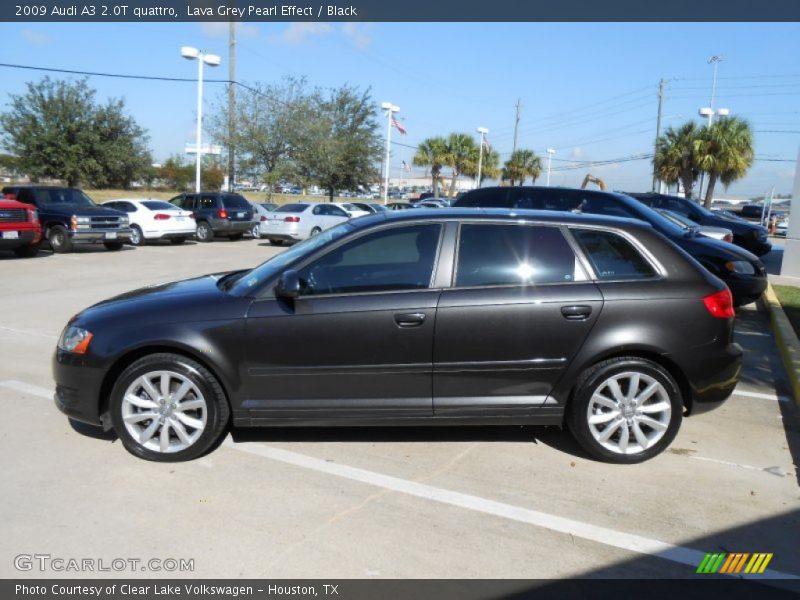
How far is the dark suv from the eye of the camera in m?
23.0

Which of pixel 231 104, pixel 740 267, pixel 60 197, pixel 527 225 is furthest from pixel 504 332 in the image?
pixel 231 104

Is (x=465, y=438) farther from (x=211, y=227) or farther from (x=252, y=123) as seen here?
(x=252, y=123)

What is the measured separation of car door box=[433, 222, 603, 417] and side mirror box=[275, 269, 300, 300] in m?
0.92

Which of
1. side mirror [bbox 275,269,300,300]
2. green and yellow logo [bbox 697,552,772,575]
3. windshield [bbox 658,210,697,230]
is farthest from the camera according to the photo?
windshield [bbox 658,210,697,230]

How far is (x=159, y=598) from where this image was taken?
121 inches

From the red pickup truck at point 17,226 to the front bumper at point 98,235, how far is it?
1.46 meters

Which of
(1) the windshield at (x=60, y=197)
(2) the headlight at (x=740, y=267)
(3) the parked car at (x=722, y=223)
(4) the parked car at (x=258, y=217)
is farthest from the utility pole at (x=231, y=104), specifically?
(2) the headlight at (x=740, y=267)

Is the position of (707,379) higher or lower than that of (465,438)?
higher

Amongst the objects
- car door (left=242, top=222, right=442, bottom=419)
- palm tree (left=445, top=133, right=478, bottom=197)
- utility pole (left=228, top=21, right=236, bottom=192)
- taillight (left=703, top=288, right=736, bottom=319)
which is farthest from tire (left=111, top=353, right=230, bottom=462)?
palm tree (left=445, top=133, right=478, bottom=197)

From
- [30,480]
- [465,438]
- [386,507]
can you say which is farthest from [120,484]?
[465,438]

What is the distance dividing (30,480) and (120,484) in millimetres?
566

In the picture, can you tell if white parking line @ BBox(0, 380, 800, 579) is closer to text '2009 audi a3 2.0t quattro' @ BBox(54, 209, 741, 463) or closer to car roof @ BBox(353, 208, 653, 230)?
text '2009 audi a3 2.0t quattro' @ BBox(54, 209, 741, 463)

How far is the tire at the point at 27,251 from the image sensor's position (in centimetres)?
1634
